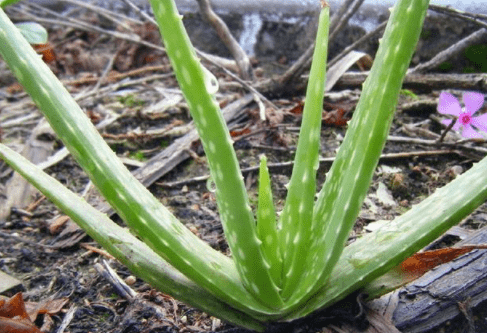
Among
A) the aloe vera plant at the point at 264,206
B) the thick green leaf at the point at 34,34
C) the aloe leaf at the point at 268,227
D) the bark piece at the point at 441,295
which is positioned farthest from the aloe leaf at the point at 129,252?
the thick green leaf at the point at 34,34

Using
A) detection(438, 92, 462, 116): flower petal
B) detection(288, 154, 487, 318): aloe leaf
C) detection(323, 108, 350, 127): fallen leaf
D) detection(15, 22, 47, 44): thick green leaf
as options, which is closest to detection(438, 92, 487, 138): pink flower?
detection(438, 92, 462, 116): flower petal

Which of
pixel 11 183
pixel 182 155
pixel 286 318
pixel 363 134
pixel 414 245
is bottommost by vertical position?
pixel 11 183

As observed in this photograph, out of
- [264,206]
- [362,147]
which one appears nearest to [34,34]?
[264,206]

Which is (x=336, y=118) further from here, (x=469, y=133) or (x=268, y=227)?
(x=268, y=227)

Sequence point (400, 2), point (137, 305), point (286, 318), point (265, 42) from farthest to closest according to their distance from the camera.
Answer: point (265, 42) → point (137, 305) → point (286, 318) → point (400, 2)

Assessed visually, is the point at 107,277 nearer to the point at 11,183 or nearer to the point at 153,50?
Answer: the point at 11,183

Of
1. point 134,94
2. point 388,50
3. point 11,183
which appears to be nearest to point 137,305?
point 388,50

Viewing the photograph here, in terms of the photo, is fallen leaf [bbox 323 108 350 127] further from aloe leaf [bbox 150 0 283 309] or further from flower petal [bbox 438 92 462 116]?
aloe leaf [bbox 150 0 283 309]
